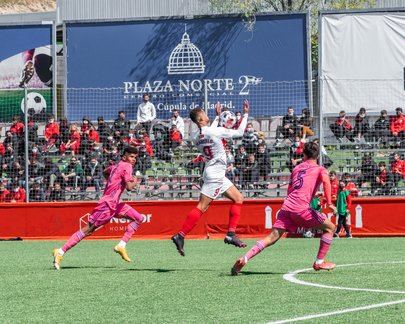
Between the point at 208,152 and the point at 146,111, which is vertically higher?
the point at 146,111

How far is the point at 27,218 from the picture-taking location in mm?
23766

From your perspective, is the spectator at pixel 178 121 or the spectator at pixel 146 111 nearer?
the spectator at pixel 178 121

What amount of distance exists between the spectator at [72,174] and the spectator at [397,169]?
6.94 metres

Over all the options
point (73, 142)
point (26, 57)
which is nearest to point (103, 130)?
point (73, 142)

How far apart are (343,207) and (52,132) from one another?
694 centimetres

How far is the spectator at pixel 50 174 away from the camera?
77.3 ft

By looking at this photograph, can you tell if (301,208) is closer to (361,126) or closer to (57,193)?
(361,126)

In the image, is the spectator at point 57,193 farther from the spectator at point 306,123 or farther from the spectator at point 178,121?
the spectator at point 306,123

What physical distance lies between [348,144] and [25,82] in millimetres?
11218

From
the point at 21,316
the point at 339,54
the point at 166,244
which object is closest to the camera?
the point at 21,316

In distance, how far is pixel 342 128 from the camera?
Answer: 2367 cm

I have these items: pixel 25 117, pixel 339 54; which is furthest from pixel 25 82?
pixel 339 54

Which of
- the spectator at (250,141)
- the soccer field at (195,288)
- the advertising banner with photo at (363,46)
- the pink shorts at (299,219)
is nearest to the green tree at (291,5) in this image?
the advertising banner with photo at (363,46)

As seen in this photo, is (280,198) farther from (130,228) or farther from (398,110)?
(130,228)
